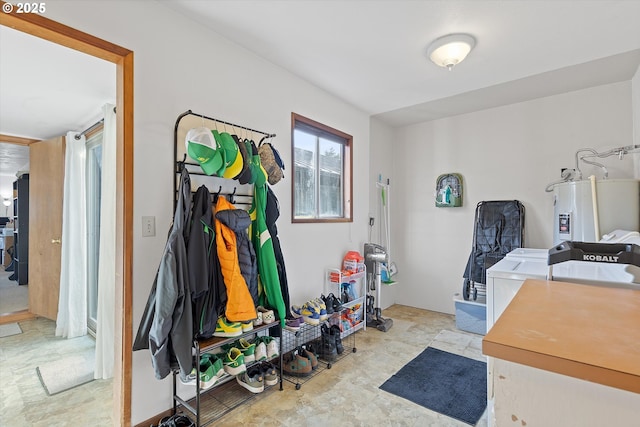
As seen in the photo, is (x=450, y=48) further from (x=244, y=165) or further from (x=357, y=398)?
(x=357, y=398)

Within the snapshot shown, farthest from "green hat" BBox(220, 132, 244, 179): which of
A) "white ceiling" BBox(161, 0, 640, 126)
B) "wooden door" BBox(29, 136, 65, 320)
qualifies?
"wooden door" BBox(29, 136, 65, 320)

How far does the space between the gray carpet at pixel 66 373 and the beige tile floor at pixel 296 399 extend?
6 centimetres

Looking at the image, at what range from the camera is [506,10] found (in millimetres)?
1886

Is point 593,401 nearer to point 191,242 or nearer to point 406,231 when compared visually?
point 191,242

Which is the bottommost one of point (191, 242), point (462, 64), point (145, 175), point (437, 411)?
point (437, 411)

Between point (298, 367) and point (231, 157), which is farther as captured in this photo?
point (298, 367)

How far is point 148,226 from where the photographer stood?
5.83 ft

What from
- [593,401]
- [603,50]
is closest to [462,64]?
[603,50]

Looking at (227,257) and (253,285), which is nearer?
(227,257)

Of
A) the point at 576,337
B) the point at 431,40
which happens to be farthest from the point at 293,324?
the point at 431,40

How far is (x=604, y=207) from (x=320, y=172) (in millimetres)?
2420

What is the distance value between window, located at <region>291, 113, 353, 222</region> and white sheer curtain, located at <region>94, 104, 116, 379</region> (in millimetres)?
1502

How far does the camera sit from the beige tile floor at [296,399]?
1.85m

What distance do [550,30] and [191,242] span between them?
110 inches
